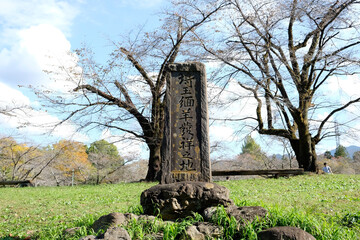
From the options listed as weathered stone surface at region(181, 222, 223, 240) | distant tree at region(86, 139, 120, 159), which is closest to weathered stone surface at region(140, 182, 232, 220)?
weathered stone surface at region(181, 222, 223, 240)

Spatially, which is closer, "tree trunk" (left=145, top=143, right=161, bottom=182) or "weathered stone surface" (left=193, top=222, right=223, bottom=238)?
"weathered stone surface" (left=193, top=222, right=223, bottom=238)

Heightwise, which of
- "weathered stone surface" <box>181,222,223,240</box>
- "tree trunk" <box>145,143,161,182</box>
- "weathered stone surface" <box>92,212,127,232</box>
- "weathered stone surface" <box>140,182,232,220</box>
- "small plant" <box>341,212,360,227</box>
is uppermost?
"tree trunk" <box>145,143,161,182</box>

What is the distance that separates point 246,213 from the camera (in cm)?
479

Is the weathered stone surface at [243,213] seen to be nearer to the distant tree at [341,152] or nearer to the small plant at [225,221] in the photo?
the small plant at [225,221]

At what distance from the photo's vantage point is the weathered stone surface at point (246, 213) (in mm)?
4656

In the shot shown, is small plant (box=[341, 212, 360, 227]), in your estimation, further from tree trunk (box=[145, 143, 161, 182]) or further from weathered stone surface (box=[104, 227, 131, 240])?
tree trunk (box=[145, 143, 161, 182])

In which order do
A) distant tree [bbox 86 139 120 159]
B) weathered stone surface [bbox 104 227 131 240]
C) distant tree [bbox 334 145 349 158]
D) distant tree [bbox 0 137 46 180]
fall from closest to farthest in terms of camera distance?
weathered stone surface [bbox 104 227 131 240] < distant tree [bbox 0 137 46 180] < distant tree [bbox 86 139 120 159] < distant tree [bbox 334 145 349 158]

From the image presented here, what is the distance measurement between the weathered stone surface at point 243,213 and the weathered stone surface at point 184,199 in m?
0.22

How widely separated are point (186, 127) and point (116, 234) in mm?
2794

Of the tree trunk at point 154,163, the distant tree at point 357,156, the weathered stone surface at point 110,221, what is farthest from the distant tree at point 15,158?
the distant tree at point 357,156

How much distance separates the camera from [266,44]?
15156mm

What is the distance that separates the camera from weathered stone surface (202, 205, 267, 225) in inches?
184

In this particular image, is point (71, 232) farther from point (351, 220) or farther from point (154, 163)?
point (154, 163)

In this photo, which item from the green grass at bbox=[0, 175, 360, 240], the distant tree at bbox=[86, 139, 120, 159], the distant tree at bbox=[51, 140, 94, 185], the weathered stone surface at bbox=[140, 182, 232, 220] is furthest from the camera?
the distant tree at bbox=[86, 139, 120, 159]
